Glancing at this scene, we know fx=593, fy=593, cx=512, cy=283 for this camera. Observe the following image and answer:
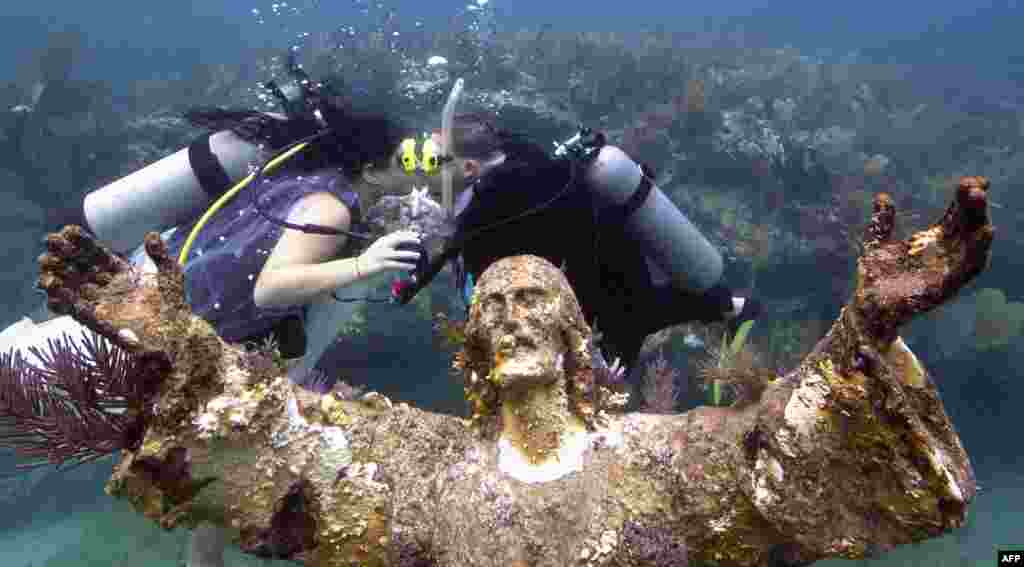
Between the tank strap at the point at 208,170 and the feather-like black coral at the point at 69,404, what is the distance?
1.80 meters

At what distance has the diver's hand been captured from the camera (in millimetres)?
2457

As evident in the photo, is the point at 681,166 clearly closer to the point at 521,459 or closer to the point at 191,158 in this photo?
the point at 191,158

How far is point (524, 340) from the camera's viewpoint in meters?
1.60

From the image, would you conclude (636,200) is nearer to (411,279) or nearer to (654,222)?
(654,222)

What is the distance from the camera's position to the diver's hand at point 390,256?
246cm

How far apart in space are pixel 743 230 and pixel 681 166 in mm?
1816

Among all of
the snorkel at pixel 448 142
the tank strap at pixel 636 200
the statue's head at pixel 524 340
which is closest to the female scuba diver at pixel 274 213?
the snorkel at pixel 448 142

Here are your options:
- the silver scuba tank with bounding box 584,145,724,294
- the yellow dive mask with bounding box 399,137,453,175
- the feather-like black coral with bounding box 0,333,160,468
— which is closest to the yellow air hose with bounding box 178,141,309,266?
the yellow dive mask with bounding box 399,137,453,175

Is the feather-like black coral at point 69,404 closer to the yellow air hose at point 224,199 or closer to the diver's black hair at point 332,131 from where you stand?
the yellow air hose at point 224,199

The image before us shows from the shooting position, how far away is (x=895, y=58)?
3055 centimetres

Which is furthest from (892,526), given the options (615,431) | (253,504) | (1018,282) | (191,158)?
(1018,282)

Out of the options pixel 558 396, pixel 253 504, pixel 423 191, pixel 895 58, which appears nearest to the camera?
pixel 253 504

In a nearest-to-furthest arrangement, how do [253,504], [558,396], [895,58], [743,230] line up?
[253,504]
[558,396]
[743,230]
[895,58]

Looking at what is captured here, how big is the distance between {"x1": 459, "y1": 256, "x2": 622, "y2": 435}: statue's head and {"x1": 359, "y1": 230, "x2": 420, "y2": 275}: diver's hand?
824 mm
